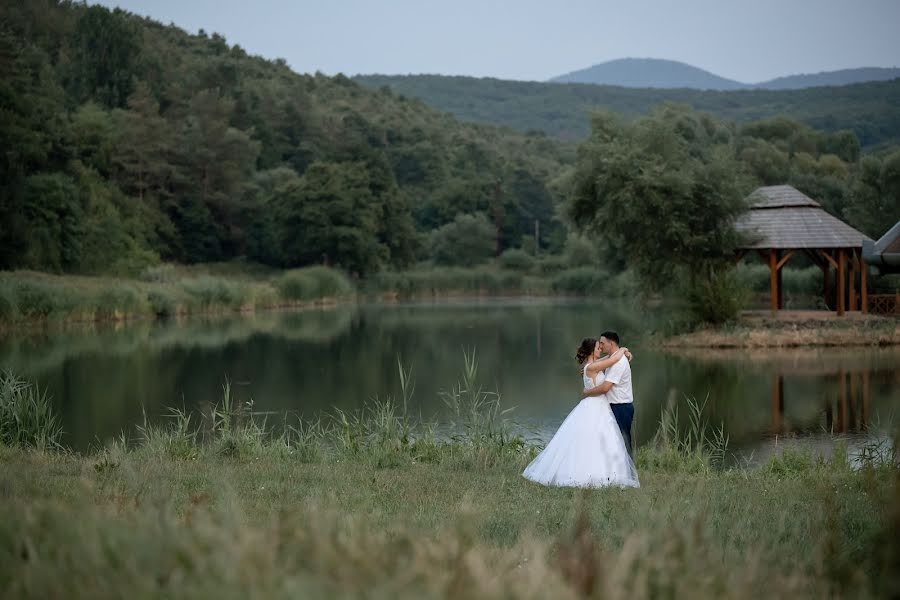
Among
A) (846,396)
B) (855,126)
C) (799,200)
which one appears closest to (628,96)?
(855,126)

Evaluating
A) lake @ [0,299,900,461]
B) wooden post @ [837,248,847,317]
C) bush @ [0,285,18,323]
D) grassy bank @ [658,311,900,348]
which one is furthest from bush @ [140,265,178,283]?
wooden post @ [837,248,847,317]

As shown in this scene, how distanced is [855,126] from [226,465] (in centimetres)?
10492

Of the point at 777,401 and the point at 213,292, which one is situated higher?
the point at 213,292

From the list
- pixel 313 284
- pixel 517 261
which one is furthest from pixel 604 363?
pixel 517 261

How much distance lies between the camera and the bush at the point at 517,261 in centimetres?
7375

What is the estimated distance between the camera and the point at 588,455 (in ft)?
29.6

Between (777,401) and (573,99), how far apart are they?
522ft

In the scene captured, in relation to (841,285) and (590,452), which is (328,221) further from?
(590,452)

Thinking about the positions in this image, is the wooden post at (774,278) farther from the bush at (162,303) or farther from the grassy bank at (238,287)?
the bush at (162,303)

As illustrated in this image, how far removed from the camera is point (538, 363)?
24719mm

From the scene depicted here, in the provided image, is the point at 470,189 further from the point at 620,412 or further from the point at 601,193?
the point at 620,412

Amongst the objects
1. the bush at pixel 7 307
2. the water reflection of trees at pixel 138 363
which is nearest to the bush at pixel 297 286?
the water reflection of trees at pixel 138 363

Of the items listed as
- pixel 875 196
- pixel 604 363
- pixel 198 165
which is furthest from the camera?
pixel 198 165

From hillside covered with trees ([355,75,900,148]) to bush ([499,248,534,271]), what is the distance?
59.3 m
